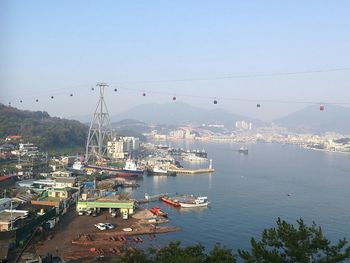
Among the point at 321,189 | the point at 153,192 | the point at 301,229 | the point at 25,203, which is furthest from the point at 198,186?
the point at 301,229

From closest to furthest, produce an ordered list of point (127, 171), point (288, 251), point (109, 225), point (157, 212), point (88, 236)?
1. point (288, 251)
2. point (88, 236)
3. point (109, 225)
4. point (157, 212)
5. point (127, 171)

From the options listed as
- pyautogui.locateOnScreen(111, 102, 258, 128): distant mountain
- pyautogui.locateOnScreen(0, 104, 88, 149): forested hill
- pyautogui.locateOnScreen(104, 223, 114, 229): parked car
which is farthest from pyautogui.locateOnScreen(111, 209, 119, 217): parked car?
pyautogui.locateOnScreen(111, 102, 258, 128): distant mountain

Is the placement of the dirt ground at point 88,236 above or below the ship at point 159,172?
below

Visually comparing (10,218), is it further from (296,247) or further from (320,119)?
(320,119)

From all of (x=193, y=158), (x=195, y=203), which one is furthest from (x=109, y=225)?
(x=193, y=158)

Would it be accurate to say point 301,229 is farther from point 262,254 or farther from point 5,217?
point 5,217

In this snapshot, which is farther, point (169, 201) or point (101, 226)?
point (169, 201)

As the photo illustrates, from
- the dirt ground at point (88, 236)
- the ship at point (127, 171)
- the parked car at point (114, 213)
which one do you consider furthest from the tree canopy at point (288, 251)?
the ship at point (127, 171)

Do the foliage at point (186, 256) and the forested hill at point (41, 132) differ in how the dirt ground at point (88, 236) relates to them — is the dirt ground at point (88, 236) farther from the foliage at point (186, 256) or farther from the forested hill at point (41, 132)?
the forested hill at point (41, 132)
